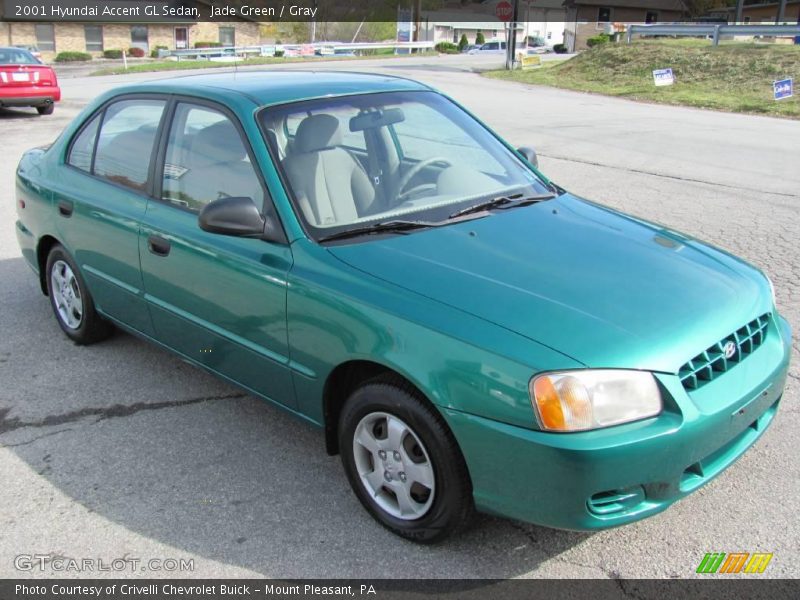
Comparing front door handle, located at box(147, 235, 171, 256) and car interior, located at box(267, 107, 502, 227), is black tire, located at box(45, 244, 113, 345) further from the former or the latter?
car interior, located at box(267, 107, 502, 227)

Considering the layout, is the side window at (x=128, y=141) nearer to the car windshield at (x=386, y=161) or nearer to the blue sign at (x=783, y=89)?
the car windshield at (x=386, y=161)

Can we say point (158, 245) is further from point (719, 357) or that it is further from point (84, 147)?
point (719, 357)

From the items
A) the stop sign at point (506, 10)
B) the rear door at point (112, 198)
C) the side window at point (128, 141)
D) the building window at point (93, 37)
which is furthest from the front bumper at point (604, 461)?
the building window at point (93, 37)

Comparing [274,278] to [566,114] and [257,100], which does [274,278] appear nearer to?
[257,100]

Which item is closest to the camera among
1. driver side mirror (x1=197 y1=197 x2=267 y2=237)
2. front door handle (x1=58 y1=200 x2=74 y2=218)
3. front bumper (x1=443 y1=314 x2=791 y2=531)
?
front bumper (x1=443 y1=314 x2=791 y2=531)

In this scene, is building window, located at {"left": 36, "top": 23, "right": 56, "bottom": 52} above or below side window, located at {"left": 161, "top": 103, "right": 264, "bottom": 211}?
above

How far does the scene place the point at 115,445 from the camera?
152 inches

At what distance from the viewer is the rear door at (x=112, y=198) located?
418 cm

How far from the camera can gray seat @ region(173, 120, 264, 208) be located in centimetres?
362

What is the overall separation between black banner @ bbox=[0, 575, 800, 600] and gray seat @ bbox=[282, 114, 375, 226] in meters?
1.45

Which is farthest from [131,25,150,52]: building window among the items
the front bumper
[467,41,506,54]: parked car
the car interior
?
the front bumper

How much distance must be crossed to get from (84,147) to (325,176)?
6.46ft

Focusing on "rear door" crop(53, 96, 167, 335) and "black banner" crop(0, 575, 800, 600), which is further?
"rear door" crop(53, 96, 167, 335)

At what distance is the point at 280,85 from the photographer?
396 centimetres
